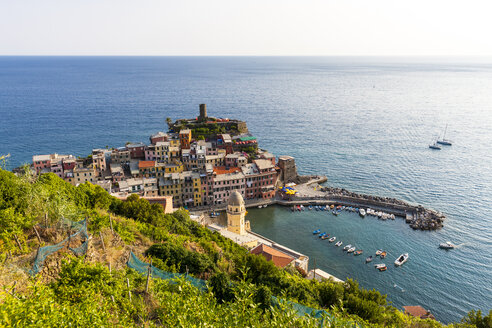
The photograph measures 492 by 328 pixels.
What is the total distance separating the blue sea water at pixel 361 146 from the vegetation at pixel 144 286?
18907mm

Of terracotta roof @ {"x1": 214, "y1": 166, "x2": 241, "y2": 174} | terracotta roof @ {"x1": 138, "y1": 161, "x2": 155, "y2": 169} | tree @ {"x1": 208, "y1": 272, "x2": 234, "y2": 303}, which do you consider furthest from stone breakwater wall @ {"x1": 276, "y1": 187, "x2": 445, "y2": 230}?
tree @ {"x1": 208, "y1": 272, "x2": 234, "y2": 303}

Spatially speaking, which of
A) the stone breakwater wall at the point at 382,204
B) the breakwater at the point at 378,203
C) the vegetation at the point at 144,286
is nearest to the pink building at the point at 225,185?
the breakwater at the point at 378,203

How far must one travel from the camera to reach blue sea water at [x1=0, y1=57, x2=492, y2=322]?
44844mm

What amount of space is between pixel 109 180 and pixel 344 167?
55236 mm

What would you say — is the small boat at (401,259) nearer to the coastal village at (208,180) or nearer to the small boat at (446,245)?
the small boat at (446,245)

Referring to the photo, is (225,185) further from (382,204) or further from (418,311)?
(418,311)

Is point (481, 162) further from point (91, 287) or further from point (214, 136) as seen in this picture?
point (91, 287)

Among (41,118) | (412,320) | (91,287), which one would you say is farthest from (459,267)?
(41,118)

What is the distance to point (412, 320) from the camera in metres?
27.3

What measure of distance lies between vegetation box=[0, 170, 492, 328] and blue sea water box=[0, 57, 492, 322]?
18.9 meters

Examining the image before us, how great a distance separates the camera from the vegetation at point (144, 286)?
11906 millimetres

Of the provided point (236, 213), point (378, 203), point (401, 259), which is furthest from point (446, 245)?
point (236, 213)

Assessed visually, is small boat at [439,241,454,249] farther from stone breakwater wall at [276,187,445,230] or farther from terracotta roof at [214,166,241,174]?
terracotta roof at [214,166,241,174]

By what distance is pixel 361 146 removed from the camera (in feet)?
315
